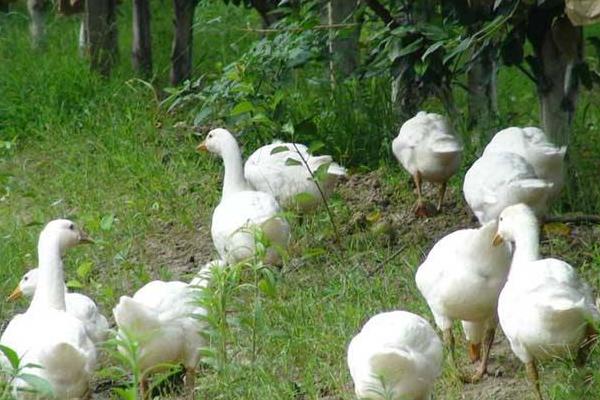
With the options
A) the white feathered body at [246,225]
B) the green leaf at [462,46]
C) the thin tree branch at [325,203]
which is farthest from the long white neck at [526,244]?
the thin tree branch at [325,203]

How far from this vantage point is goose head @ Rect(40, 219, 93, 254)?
21.6 feet

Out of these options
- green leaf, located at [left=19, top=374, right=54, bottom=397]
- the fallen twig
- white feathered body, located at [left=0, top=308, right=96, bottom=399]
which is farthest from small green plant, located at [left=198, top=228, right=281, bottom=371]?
green leaf, located at [left=19, top=374, right=54, bottom=397]

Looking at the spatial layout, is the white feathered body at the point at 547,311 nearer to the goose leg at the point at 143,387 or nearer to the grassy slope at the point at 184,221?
the grassy slope at the point at 184,221

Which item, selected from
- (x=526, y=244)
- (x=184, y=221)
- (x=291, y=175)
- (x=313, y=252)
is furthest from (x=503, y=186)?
(x=184, y=221)

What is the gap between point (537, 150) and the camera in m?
7.45

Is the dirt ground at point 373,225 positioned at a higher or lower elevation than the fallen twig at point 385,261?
lower

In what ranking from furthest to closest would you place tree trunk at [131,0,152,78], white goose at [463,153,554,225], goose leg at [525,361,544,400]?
tree trunk at [131,0,152,78], white goose at [463,153,554,225], goose leg at [525,361,544,400]

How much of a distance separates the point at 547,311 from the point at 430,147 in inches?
119

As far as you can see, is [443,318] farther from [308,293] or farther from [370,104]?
[370,104]

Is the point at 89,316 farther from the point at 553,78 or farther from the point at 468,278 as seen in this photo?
the point at 553,78

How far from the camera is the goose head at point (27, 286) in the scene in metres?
7.08

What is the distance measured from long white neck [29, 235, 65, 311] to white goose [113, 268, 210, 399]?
0.34 metres

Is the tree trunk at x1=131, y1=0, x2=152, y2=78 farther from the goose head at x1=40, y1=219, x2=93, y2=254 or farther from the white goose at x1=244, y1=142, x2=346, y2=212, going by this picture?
the goose head at x1=40, y1=219, x2=93, y2=254

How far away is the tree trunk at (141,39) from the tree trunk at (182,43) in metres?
0.26
